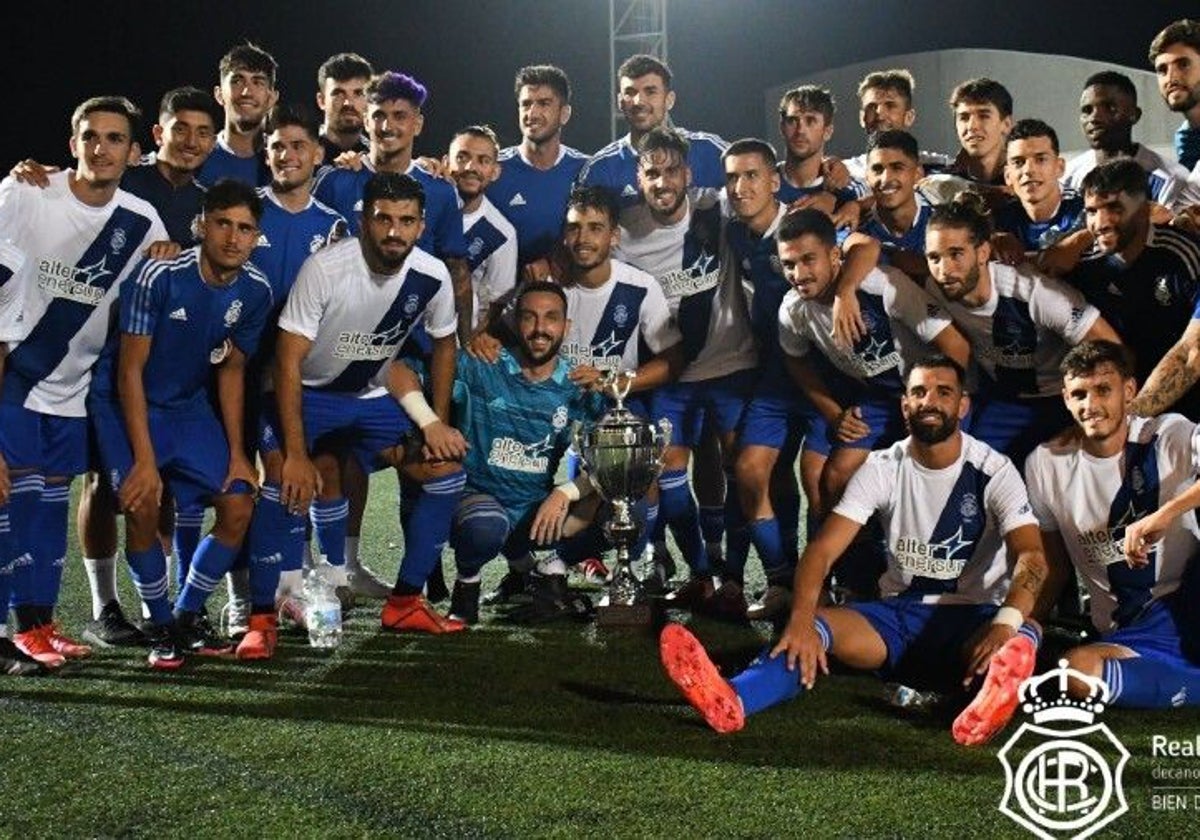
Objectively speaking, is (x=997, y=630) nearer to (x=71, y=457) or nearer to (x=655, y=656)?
(x=655, y=656)

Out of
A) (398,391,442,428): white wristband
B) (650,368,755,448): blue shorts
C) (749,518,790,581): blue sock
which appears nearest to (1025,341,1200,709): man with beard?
(749,518,790,581): blue sock

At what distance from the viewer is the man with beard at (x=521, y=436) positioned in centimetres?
498

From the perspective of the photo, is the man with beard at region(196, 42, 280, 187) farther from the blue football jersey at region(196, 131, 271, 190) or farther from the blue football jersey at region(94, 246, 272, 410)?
the blue football jersey at region(94, 246, 272, 410)

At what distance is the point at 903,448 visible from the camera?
409 cm

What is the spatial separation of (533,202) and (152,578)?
2283mm

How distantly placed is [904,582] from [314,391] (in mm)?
2126

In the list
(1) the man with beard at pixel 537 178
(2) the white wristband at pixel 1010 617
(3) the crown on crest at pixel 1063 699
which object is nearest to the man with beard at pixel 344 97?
(1) the man with beard at pixel 537 178

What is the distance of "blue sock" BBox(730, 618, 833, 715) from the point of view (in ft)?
11.7

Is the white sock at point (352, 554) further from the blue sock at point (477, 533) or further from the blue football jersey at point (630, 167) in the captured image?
the blue football jersey at point (630, 167)

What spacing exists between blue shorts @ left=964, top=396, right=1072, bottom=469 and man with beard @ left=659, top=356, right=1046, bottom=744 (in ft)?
1.60

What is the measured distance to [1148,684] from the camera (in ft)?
11.6

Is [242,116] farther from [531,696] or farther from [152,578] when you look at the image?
[531,696]

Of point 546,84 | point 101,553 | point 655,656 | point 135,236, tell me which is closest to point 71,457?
point 101,553

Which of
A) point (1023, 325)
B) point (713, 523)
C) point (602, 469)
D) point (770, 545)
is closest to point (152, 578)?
point (602, 469)
